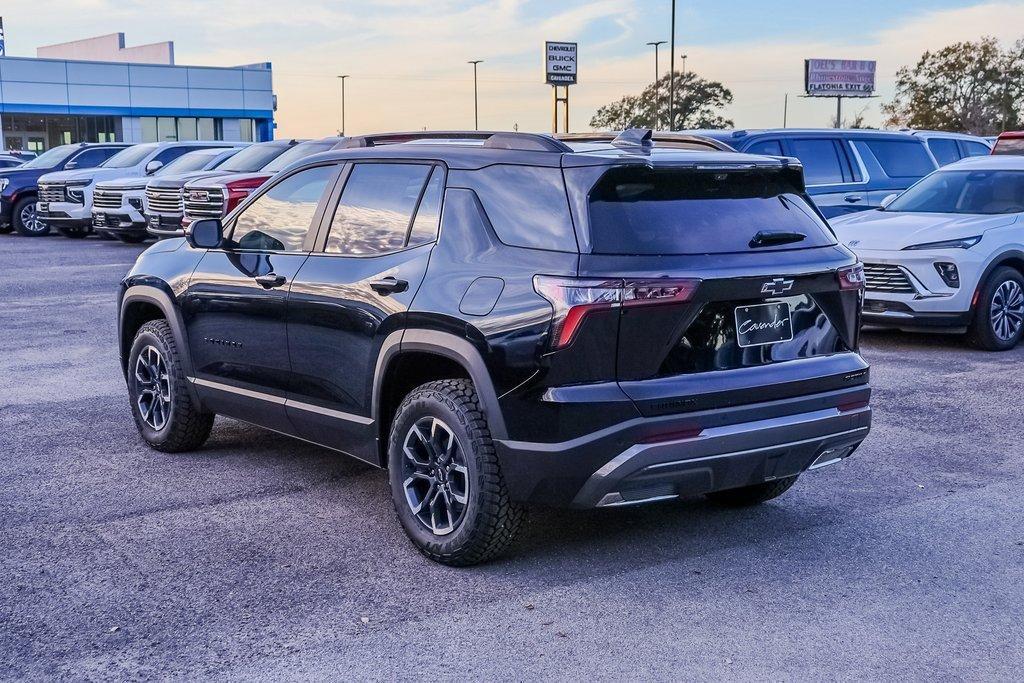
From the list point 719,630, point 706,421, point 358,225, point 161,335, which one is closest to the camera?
point 719,630

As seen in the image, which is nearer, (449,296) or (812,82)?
(449,296)

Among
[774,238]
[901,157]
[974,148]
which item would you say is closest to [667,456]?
[774,238]

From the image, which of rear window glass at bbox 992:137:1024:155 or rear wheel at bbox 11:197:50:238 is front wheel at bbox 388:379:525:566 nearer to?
rear window glass at bbox 992:137:1024:155

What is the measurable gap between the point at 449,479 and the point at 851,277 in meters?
1.91

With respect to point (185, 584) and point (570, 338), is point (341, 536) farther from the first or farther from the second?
point (570, 338)

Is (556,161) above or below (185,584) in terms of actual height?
above

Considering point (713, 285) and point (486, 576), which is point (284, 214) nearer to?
point (486, 576)

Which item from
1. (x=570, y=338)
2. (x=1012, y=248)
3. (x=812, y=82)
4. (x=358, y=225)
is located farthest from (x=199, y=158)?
(x=812, y=82)

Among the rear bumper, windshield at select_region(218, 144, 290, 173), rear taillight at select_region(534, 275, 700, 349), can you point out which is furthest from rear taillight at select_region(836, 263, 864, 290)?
windshield at select_region(218, 144, 290, 173)

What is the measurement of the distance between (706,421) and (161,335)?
137 inches

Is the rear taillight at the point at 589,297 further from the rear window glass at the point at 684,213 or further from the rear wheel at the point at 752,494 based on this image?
the rear wheel at the point at 752,494

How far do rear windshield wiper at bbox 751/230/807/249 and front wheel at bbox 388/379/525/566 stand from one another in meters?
1.30

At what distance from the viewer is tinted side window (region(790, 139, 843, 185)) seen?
14.1 metres

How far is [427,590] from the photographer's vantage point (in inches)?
189
